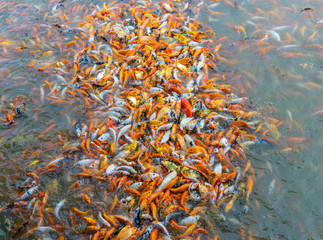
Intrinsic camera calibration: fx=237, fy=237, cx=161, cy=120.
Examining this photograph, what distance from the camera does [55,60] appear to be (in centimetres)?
789

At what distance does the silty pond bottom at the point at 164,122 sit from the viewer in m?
4.65

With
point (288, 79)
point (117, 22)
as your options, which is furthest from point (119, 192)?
point (117, 22)

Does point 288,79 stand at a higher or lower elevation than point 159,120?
higher

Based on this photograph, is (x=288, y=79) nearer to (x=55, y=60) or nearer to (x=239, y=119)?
(x=239, y=119)

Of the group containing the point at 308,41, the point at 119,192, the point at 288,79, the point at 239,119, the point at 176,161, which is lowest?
the point at 119,192

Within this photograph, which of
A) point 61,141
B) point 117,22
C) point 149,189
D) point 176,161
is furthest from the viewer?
point 117,22

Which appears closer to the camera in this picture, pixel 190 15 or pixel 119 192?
pixel 119 192

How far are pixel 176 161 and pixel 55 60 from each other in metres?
5.50

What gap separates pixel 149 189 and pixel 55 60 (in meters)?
5.63

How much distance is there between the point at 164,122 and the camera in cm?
596

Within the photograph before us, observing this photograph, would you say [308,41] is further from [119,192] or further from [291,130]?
[119,192]

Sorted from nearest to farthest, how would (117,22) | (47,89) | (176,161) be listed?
(176,161)
(47,89)
(117,22)

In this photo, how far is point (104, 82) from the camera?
23.0ft

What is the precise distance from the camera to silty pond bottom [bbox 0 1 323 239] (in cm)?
465
